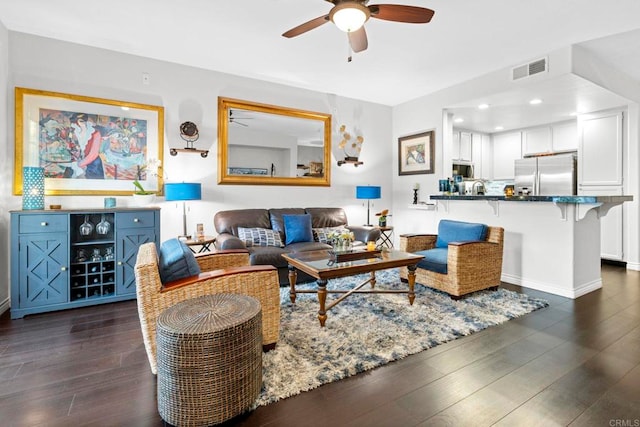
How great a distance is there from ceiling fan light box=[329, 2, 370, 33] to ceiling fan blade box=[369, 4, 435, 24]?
8cm

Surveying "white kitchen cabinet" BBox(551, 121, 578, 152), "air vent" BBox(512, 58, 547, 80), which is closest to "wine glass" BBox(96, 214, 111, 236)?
"air vent" BBox(512, 58, 547, 80)

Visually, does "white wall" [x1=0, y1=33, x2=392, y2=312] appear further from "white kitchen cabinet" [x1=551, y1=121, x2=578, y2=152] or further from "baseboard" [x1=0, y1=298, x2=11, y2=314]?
"white kitchen cabinet" [x1=551, y1=121, x2=578, y2=152]

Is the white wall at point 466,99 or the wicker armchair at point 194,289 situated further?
the white wall at point 466,99

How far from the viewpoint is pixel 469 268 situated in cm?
330

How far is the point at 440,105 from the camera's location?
5.05 metres

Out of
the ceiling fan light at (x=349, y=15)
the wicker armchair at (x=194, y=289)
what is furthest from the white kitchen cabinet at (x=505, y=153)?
the wicker armchair at (x=194, y=289)

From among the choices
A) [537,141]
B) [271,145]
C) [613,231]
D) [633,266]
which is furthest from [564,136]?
[271,145]

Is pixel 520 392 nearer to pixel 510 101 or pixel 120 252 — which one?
pixel 120 252

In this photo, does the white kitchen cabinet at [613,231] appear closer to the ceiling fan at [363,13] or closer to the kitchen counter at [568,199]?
the kitchen counter at [568,199]

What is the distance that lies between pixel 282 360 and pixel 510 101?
4.62m

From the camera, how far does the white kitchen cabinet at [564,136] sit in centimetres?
575

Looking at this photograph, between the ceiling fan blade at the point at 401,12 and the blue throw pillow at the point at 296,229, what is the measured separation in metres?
2.63

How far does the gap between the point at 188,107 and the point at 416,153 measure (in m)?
3.64

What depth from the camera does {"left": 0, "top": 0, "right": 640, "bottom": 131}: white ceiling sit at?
286 centimetres
